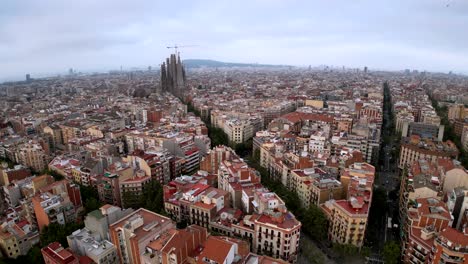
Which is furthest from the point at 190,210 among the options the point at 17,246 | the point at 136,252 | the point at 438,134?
the point at 438,134

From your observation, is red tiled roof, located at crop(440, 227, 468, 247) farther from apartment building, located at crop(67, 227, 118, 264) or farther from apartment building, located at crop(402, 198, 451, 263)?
apartment building, located at crop(67, 227, 118, 264)

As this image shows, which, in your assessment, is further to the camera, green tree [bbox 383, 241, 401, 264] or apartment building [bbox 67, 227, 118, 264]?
green tree [bbox 383, 241, 401, 264]

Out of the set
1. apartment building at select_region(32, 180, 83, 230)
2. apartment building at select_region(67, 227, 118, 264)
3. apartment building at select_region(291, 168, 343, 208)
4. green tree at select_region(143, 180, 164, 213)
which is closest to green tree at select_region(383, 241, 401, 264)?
apartment building at select_region(291, 168, 343, 208)

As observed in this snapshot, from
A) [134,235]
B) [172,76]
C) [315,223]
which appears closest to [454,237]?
[315,223]

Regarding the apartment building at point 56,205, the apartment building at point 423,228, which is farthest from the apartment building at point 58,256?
the apartment building at point 423,228

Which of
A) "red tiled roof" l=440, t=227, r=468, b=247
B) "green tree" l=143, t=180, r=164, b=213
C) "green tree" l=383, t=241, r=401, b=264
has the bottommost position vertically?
"green tree" l=383, t=241, r=401, b=264

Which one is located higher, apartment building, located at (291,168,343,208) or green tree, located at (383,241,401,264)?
apartment building, located at (291,168,343,208)

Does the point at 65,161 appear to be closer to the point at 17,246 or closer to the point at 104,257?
the point at 17,246

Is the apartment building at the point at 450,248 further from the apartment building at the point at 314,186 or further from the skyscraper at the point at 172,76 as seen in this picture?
the skyscraper at the point at 172,76
